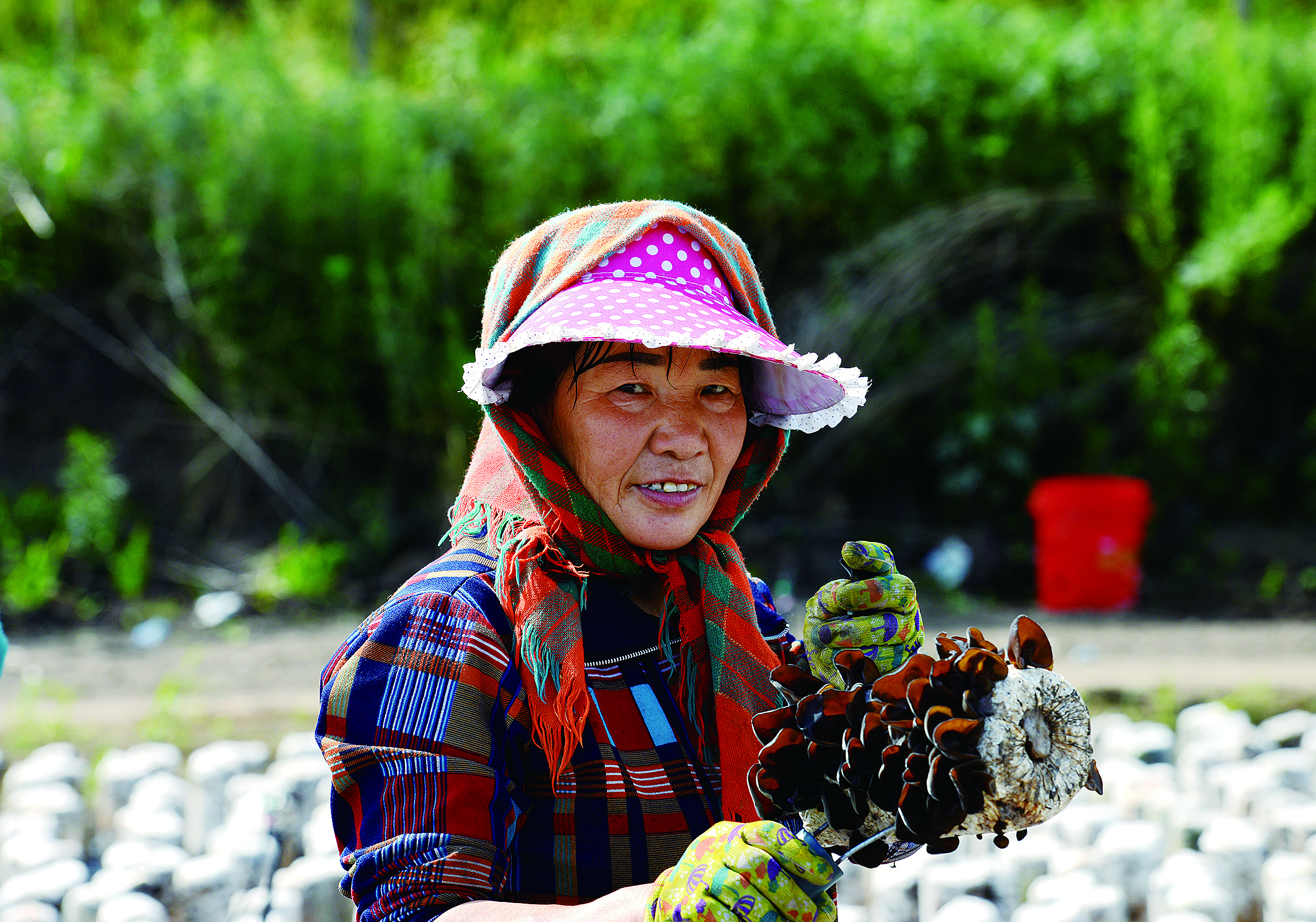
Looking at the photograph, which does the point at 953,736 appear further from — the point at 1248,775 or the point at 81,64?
the point at 81,64

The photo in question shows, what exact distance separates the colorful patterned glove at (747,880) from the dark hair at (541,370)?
0.59 metres

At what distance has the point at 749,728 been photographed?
131cm

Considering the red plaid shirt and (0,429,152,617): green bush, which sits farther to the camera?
(0,429,152,617): green bush

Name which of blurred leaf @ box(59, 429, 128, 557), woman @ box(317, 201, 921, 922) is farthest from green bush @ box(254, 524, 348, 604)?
woman @ box(317, 201, 921, 922)

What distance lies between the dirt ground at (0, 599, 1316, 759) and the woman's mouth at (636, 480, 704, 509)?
286cm

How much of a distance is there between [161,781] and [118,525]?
4.01 metres

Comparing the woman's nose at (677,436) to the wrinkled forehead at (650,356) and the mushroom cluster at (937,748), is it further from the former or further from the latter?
the mushroom cluster at (937,748)

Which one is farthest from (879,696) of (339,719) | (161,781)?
(161,781)

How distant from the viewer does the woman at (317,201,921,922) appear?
1172 mm

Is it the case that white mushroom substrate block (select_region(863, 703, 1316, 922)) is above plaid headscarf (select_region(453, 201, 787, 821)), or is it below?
below

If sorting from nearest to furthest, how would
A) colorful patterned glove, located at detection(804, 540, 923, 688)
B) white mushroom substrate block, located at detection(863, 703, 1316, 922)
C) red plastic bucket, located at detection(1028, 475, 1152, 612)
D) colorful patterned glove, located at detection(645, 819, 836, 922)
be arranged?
1. colorful patterned glove, located at detection(645, 819, 836, 922)
2. colorful patterned glove, located at detection(804, 540, 923, 688)
3. white mushroom substrate block, located at detection(863, 703, 1316, 922)
4. red plastic bucket, located at detection(1028, 475, 1152, 612)

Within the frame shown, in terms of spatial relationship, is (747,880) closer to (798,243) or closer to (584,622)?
(584,622)

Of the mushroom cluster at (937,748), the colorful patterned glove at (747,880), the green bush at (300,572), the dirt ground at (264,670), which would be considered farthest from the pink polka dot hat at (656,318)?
the green bush at (300,572)

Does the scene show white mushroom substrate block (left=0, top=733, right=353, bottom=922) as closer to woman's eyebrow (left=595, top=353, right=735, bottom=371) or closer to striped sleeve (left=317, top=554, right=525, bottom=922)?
striped sleeve (left=317, top=554, right=525, bottom=922)
